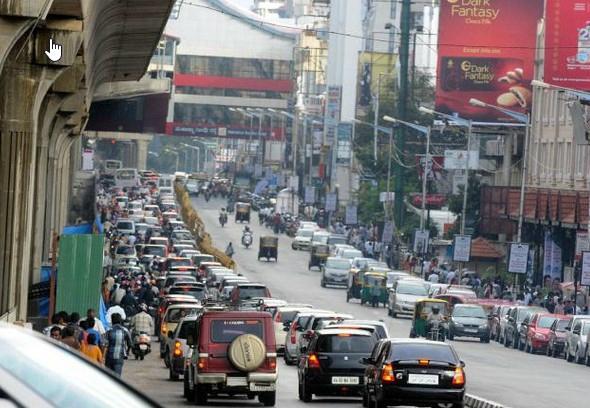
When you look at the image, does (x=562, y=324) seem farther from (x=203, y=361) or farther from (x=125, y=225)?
(x=125, y=225)

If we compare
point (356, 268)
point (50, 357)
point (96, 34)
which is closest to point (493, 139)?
point (356, 268)

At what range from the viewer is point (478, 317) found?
175 ft

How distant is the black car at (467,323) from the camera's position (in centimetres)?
5319

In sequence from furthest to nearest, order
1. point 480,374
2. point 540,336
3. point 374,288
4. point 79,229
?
point 374,288
point 79,229
point 540,336
point 480,374

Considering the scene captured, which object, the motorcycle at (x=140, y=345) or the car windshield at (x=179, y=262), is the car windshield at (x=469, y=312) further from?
the car windshield at (x=179, y=262)

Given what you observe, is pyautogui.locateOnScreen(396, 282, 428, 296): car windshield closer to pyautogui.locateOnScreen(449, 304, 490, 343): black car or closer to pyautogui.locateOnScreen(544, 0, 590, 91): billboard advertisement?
pyautogui.locateOnScreen(544, 0, 590, 91): billboard advertisement

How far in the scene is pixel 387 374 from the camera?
24.1 m

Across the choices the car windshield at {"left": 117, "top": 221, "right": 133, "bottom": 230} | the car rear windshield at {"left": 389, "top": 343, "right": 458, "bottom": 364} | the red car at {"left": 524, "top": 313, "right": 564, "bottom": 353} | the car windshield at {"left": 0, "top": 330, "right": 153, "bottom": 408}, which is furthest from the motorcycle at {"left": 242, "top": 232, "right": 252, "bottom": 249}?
the car windshield at {"left": 0, "top": 330, "right": 153, "bottom": 408}

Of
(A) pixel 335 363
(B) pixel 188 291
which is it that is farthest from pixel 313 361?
(B) pixel 188 291

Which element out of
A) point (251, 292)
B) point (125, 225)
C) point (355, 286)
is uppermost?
point (125, 225)

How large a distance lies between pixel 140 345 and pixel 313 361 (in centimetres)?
1296

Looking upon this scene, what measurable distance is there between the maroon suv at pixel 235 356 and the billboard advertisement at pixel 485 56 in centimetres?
5887

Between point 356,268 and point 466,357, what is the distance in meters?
31.5

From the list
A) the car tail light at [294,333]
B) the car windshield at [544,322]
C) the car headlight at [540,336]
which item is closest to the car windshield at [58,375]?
the car tail light at [294,333]
